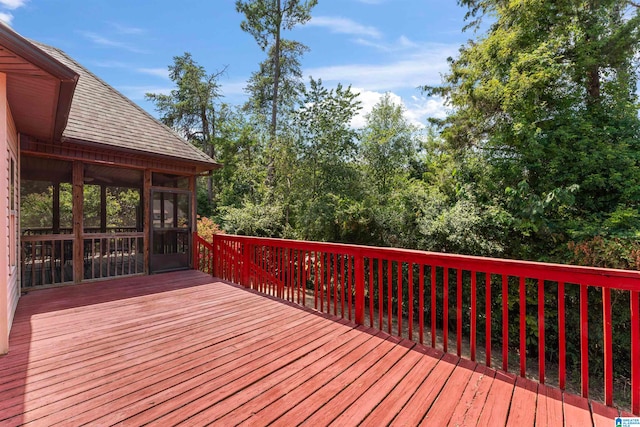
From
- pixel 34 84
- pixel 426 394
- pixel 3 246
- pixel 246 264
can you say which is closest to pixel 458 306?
pixel 426 394

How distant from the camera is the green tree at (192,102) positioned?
17938 mm

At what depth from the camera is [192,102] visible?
59.0 feet

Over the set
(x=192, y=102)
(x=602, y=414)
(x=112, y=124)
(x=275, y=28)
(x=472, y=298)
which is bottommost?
(x=602, y=414)

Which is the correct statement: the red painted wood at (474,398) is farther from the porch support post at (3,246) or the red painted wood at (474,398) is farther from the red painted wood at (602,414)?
the porch support post at (3,246)

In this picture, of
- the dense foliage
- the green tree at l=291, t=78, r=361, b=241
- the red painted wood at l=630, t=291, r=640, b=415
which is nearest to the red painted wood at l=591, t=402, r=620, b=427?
the red painted wood at l=630, t=291, r=640, b=415

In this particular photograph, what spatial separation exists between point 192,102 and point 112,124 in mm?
13594

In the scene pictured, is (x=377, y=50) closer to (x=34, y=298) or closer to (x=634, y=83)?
(x=634, y=83)

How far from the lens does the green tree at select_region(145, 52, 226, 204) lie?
17.9 meters

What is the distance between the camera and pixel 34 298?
4262mm

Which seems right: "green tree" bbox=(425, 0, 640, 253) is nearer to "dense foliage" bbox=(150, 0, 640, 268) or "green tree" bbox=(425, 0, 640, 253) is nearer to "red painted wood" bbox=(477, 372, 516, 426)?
"dense foliage" bbox=(150, 0, 640, 268)

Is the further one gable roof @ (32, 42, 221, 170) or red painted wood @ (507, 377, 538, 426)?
gable roof @ (32, 42, 221, 170)

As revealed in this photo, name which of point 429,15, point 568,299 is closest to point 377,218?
point 568,299

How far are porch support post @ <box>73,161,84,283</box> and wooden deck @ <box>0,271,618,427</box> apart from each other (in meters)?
1.82

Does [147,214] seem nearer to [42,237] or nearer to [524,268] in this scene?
[42,237]
